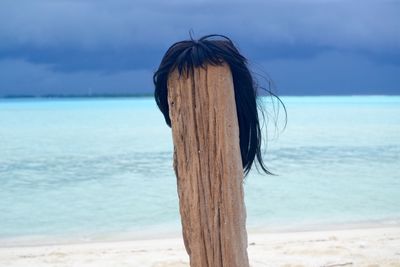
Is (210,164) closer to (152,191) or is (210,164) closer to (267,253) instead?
(267,253)

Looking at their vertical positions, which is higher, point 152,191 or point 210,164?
point 210,164

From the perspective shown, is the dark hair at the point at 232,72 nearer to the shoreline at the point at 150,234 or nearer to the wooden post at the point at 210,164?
the wooden post at the point at 210,164

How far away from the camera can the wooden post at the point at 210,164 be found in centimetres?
213

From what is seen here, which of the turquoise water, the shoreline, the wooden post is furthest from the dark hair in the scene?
the shoreline

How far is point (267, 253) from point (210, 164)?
6.03m

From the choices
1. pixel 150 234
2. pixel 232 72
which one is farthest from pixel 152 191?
pixel 232 72

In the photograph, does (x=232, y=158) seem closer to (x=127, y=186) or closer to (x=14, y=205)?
(x=14, y=205)

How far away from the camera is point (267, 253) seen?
7.95m

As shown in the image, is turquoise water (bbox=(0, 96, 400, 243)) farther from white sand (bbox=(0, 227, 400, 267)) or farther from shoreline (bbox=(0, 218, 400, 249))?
white sand (bbox=(0, 227, 400, 267))

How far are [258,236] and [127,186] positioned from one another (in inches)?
320

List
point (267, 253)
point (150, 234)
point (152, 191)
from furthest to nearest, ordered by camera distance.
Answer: point (152, 191) < point (150, 234) < point (267, 253)

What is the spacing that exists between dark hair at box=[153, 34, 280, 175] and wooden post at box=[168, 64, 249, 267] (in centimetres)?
4

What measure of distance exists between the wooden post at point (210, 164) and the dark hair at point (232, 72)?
1.4 inches

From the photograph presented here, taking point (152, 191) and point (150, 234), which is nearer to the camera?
point (150, 234)
